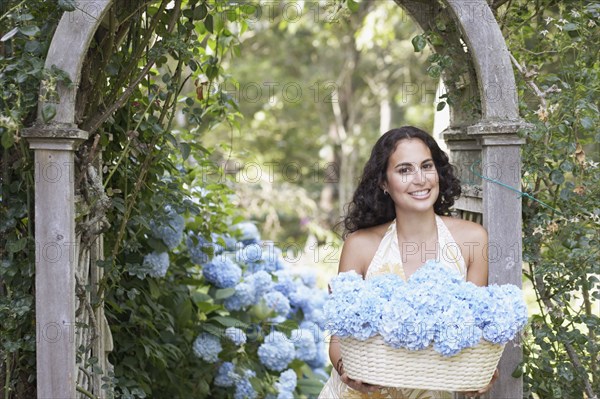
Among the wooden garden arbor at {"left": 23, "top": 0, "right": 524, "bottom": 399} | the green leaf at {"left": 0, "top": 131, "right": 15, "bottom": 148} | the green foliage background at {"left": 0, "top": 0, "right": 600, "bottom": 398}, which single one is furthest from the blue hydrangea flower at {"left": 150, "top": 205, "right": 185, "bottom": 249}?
the green leaf at {"left": 0, "top": 131, "right": 15, "bottom": 148}

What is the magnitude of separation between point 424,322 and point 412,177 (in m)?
0.63

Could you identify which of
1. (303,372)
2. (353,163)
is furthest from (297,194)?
(303,372)

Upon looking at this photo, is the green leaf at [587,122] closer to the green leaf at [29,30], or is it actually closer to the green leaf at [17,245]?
the green leaf at [29,30]

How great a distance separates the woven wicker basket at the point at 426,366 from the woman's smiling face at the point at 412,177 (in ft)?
1.88

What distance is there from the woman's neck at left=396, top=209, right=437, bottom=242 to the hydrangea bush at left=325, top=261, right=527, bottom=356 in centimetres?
43

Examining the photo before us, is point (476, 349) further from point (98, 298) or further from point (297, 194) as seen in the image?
point (297, 194)

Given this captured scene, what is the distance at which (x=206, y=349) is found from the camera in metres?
3.69

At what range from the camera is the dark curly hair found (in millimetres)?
2711

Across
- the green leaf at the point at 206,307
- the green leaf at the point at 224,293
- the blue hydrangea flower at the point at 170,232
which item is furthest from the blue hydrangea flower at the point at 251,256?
the blue hydrangea flower at the point at 170,232

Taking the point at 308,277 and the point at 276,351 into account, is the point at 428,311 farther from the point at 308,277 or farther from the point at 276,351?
the point at 308,277

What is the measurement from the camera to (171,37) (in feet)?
9.00

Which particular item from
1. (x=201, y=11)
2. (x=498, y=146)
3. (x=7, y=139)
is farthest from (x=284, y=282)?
(x=7, y=139)

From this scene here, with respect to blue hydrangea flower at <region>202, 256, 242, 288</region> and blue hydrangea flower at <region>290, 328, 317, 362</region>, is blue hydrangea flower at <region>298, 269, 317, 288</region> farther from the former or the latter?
blue hydrangea flower at <region>202, 256, 242, 288</region>

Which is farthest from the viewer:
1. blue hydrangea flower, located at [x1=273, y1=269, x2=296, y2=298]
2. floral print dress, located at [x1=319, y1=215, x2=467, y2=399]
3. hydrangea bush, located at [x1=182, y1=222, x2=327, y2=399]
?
blue hydrangea flower, located at [x1=273, y1=269, x2=296, y2=298]
